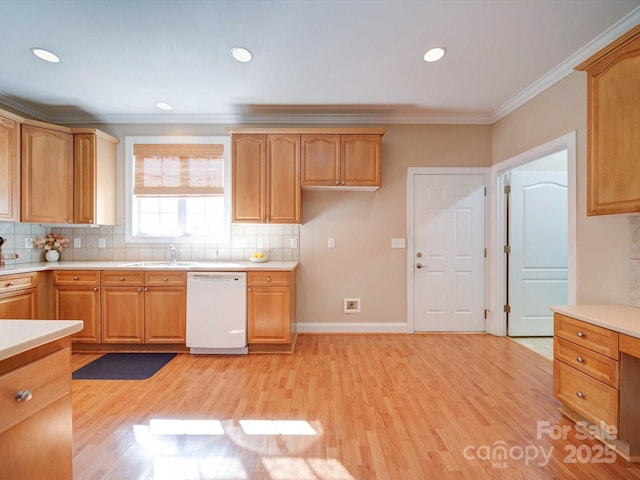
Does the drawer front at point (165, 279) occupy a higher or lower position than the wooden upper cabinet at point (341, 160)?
lower

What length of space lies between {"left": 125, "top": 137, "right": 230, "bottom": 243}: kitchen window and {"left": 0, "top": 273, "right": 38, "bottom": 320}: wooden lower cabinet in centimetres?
105

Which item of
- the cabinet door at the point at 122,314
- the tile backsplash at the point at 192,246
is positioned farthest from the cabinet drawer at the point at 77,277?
the tile backsplash at the point at 192,246

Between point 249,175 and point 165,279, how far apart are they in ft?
4.65

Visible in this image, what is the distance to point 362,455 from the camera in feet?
5.56

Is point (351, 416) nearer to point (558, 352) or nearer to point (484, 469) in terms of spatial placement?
point (484, 469)

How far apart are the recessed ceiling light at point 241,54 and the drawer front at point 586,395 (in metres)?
3.25

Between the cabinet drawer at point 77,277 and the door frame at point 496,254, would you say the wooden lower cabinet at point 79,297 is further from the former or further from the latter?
the door frame at point 496,254

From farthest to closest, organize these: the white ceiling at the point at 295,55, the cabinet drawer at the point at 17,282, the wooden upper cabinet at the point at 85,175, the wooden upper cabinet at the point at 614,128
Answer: the wooden upper cabinet at the point at 85,175 → the cabinet drawer at the point at 17,282 → the white ceiling at the point at 295,55 → the wooden upper cabinet at the point at 614,128

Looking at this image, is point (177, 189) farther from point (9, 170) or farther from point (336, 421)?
point (336, 421)

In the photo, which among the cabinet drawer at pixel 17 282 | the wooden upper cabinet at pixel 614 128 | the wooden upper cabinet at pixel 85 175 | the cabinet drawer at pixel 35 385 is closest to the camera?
the cabinet drawer at pixel 35 385

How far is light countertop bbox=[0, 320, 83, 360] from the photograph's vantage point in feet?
2.86

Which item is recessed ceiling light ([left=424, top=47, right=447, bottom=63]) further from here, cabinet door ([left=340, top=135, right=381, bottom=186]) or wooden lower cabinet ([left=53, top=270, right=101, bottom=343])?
wooden lower cabinet ([left=53, top=270, right=101, bottom=343])

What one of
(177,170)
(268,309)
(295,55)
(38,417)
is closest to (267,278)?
(268,309)

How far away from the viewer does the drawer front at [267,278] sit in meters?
3.15
